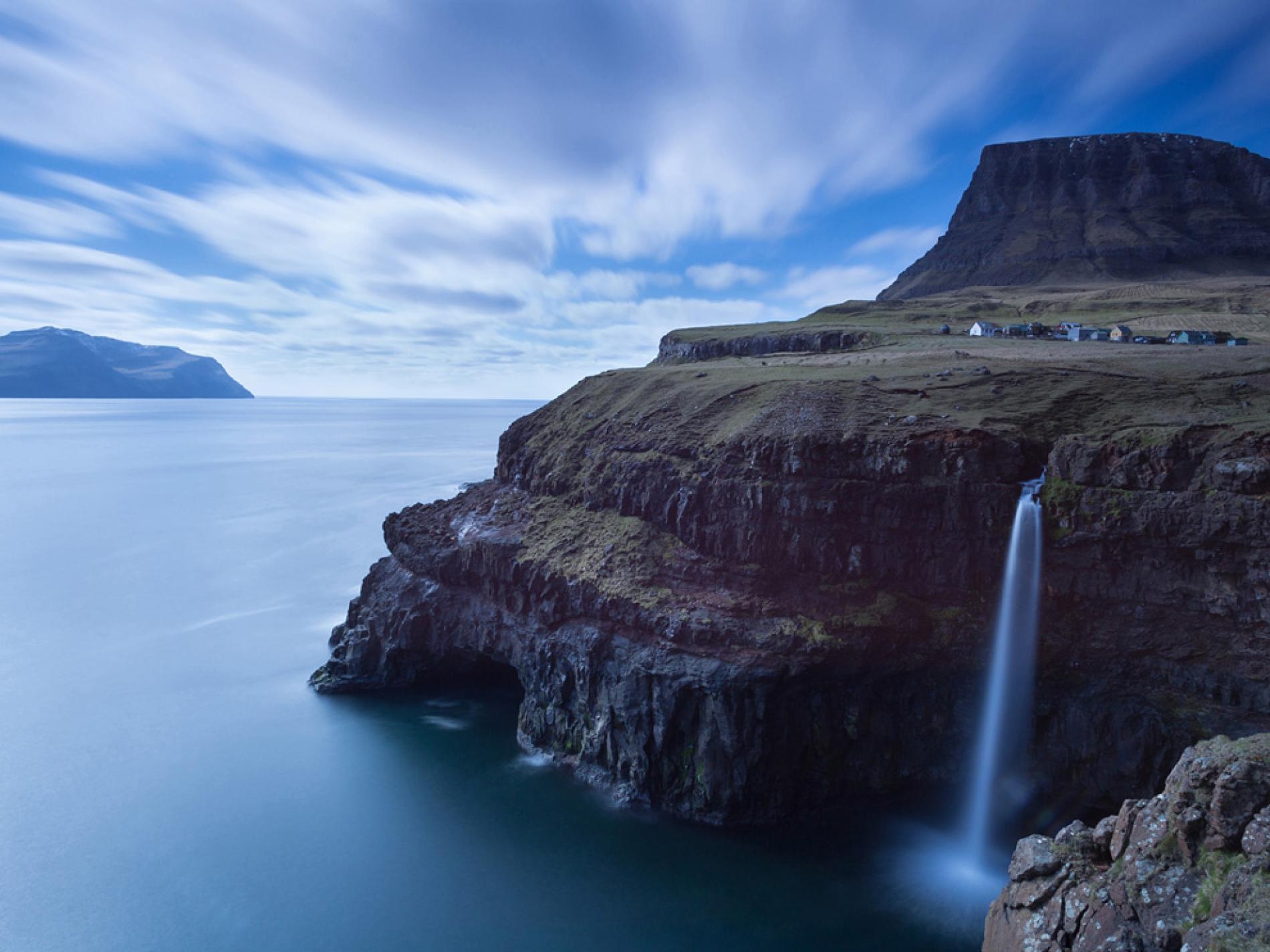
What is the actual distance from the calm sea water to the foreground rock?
11836mm

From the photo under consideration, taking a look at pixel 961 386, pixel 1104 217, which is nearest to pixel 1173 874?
pixel 961 386

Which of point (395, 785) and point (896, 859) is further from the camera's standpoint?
point (395, 785)

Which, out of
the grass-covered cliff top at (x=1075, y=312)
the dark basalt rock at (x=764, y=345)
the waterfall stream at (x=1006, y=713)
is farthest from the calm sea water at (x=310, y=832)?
the grass-covered cliff top at (x=1075, y=312)

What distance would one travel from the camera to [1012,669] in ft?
106

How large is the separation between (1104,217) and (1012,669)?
12563 centimetres

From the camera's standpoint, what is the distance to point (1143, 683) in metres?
30.1

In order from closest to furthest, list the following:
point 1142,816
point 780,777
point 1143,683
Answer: point 1142,816 → point 1143,683 → point 780,777

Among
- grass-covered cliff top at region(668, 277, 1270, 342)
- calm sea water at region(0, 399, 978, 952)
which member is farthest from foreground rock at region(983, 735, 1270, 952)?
grass-covered cliff top at region(668, 277, 1270, 342)

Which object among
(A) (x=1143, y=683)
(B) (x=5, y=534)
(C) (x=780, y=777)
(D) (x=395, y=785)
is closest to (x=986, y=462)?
(A) (x=1143, y=683)

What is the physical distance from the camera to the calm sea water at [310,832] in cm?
2845

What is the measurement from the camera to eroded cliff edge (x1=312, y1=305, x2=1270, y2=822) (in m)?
29.1

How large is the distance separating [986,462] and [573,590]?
22.6 m

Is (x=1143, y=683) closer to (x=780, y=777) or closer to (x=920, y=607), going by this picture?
(x=920, y=607)

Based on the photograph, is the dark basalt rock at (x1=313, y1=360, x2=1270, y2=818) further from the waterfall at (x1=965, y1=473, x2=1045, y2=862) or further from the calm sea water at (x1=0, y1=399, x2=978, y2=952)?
the calm sea water at (x1=0, y1=399, x2=978, y2=952)
